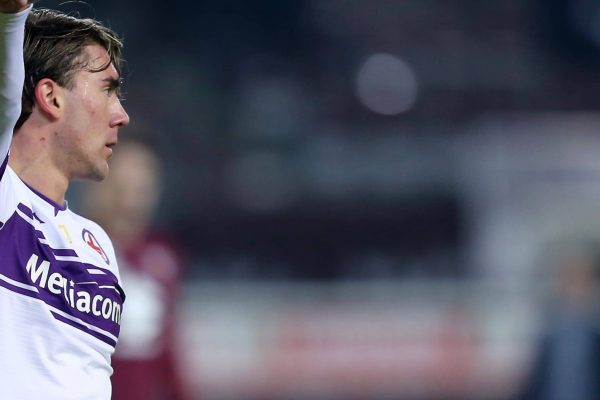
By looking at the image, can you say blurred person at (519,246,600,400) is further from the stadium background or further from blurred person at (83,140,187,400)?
the stadium background

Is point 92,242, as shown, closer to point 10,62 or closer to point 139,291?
point 10,62

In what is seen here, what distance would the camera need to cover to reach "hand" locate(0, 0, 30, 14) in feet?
5.56

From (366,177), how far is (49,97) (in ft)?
27.1

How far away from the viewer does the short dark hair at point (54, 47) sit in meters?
2.21

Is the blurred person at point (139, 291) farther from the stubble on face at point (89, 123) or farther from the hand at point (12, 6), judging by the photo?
the hand at point (12, 6)

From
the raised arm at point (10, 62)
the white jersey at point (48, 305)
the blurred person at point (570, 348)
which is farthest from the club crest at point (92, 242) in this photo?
the blurred person at point (570, 348)

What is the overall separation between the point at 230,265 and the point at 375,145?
1862 millimetres

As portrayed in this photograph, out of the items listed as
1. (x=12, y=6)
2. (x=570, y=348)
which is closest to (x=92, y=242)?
(x=12, y=6)

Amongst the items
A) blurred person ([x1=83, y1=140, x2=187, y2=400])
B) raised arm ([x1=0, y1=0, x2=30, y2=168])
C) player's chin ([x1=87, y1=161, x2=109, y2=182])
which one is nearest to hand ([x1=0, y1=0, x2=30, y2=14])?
raised arm ([x1=0, y1=0, x2=30, y2=168])

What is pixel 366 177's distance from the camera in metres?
10.4

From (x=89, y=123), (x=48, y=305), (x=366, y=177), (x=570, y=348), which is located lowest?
A: (x=570, y=348)

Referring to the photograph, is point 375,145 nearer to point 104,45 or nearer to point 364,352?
point 364,352

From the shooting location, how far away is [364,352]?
325 inches

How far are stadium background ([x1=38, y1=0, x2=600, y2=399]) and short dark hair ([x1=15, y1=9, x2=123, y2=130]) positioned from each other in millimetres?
6078
